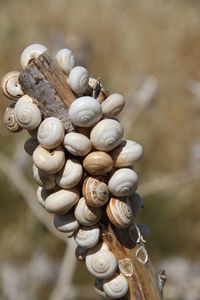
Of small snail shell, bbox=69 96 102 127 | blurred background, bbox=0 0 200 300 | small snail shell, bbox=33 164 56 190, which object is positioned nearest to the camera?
small snail shell, bbox=69 96 102 127

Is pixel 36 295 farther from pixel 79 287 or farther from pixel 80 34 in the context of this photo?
pixel 80 34

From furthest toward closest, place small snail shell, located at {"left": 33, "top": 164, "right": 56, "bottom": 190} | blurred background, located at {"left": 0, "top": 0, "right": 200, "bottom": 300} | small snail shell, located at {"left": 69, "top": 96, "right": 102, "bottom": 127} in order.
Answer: blurred background, located at {"left": 0, "top": 0, "right": 200, "bottom": 300} → small snail shell, located at {"left": 33, "top": 164, "right": 56, "bottom": 190} → small snail shell, located at {"left": 69, "top": 96, "right": 102, "bottom": 127}

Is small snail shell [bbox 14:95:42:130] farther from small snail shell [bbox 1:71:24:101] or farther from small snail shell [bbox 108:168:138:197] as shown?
small snail shell [bbox 108:168:138:197]

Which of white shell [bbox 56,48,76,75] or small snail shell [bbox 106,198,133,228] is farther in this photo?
white shell [bbox 56,48,76,75]

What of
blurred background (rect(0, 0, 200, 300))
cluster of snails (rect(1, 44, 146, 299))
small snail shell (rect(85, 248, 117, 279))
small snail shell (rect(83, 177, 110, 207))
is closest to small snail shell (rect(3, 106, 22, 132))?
cluster of snails (rect(1, 44, 146, 299))

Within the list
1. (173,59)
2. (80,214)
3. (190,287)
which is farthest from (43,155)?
(173,59)

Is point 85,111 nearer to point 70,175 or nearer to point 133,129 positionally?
point 70,175

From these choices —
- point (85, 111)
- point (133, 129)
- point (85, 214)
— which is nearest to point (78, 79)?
point (85, 111)
